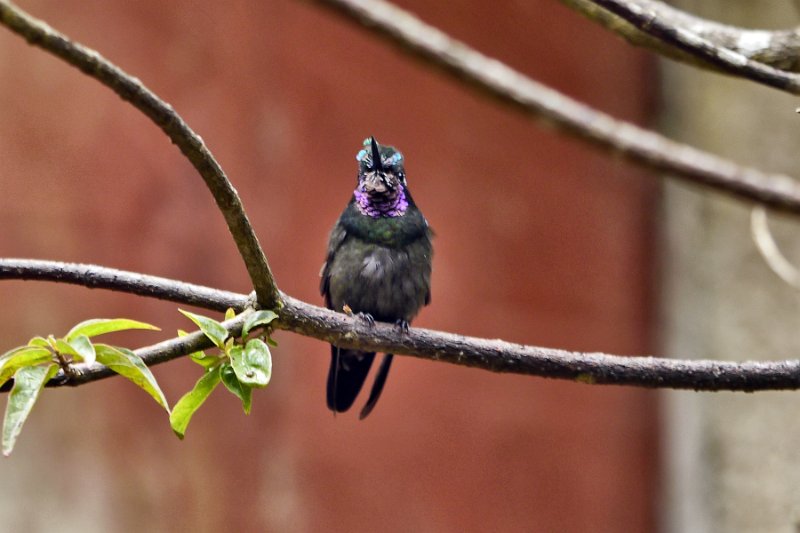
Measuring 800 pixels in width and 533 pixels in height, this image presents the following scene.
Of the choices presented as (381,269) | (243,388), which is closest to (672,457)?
(381,269)

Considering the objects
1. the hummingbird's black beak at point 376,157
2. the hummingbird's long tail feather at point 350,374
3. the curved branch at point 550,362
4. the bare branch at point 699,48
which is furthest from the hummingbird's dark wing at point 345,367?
the bare branch at point 699,48

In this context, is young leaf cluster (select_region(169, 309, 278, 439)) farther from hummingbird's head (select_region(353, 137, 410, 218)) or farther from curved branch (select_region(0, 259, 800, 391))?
hummingbird's head (select_region(353, 137, 410, 218))

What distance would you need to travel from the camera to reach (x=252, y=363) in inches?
56.0

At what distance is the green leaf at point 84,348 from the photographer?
1.27 metres

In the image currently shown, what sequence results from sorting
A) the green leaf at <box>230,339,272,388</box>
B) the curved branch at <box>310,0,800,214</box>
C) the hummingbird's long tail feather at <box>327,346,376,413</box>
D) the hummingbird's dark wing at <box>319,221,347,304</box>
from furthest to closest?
the curved branch at <box>310,0,800,214</box>
the hummingbird's long tail feather at <box>327,346,376,413</box>
the hummingbird's dark wing at <box>319,221,347,304</box>
the green leaf at <box>230,339,272,388</box>

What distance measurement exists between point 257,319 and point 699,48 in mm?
949

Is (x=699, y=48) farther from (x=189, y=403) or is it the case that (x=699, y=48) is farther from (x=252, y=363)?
(x=189, y=403)

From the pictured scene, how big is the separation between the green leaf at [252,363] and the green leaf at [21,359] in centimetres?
27

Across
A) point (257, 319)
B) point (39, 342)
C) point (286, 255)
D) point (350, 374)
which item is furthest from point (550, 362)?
point (286, 255)

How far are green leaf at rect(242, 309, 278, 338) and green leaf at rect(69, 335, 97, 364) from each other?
268 millimetres

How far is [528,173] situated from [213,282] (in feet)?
5.13

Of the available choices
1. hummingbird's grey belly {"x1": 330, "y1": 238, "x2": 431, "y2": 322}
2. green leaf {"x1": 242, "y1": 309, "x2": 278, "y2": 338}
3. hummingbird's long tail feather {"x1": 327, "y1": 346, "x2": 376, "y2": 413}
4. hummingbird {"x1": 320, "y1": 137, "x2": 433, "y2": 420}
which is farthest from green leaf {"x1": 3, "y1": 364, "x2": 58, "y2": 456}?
hummingbird's long tail feather {"x1": 327, "y1": 346, "x2": 376, "y2": 413}

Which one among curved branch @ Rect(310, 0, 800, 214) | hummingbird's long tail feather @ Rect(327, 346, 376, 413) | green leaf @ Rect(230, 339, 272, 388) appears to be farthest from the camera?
curved branch @ Rect(310, 0, 800, 214)

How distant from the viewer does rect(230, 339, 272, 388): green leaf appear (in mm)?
1395
